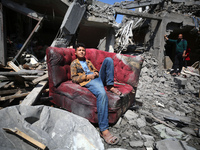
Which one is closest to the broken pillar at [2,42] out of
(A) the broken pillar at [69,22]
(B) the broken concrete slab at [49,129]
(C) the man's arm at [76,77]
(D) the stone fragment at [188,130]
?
(A) the broken pillar at [69,22]

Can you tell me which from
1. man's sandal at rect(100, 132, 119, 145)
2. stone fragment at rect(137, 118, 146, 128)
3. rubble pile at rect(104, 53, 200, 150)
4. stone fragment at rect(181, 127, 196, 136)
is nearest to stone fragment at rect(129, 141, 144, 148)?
rubble pile at rect(104, 53, 200, 150)

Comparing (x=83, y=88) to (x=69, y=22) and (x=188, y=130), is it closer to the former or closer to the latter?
(x=188, y=130)

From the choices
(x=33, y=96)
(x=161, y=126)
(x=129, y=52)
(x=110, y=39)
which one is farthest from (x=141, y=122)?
(x=129, y=52)

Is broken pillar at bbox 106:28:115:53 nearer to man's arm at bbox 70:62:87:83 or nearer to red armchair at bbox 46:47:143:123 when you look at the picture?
red armchair at bbox 46:47:143:123

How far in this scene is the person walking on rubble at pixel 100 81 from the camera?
201 cm

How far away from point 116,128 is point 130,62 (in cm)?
163

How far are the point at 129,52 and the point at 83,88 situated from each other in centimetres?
859

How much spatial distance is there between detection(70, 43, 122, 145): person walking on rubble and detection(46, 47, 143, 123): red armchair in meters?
0.13

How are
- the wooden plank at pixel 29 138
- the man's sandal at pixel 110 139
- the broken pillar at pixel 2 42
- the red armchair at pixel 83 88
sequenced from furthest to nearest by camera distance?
the broken pillar at pixel 2 42 → the red armchair at pixel 83 88 → the man's sandal at pixel 110 139 → the wooden plank at pixel 29 138

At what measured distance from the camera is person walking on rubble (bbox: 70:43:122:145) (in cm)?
201

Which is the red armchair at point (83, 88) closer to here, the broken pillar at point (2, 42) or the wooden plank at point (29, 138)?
the wooden plank at point (29, 138)

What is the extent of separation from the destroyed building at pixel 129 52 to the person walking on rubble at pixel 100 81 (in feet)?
0.84

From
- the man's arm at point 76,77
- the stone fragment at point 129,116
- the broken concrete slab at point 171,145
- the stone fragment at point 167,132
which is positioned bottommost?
the stone fragment at point 167,132

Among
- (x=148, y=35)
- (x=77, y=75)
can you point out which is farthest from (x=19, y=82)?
(x=148, y=35)
